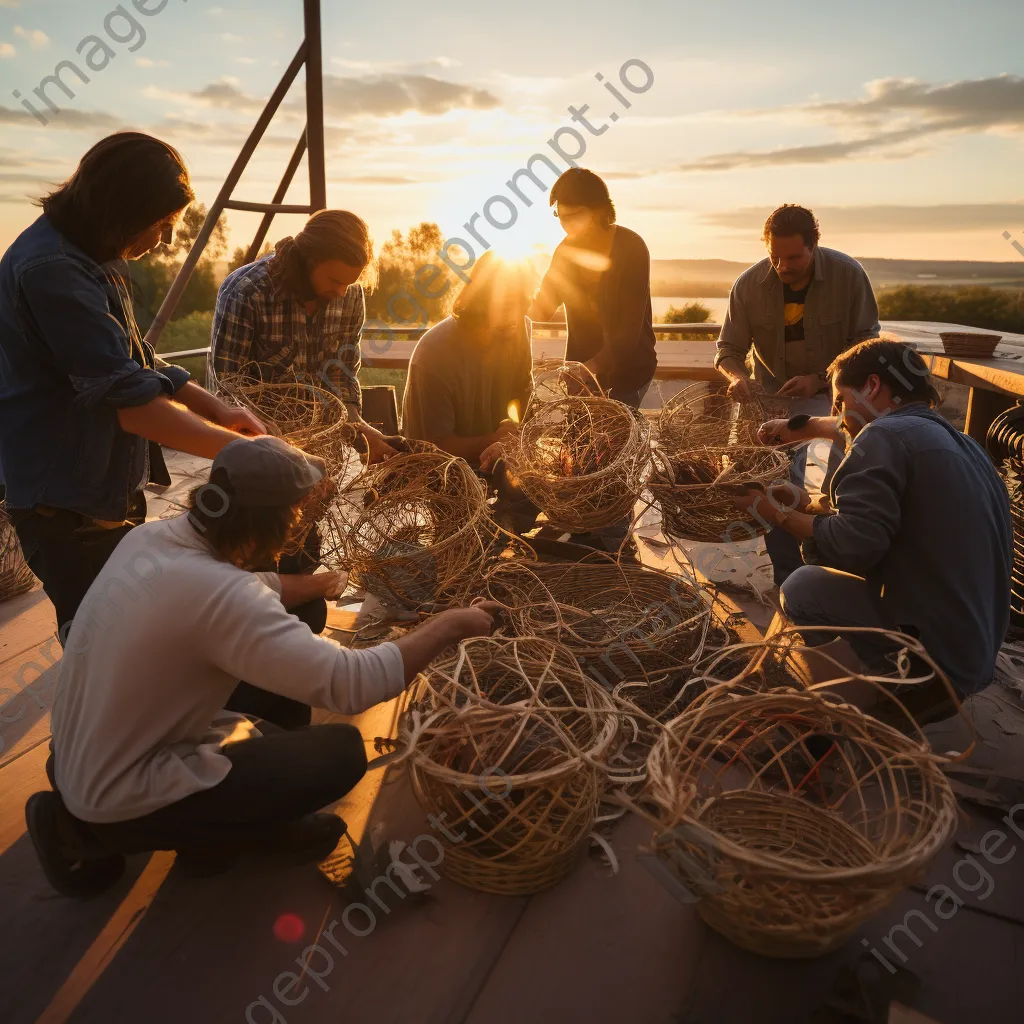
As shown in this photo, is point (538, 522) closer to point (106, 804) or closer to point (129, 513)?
point (129, 513)

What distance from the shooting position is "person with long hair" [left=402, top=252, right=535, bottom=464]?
9.54ft

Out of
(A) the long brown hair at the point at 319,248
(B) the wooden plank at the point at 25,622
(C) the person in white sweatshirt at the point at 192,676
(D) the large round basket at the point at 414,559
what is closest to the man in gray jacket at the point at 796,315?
(D) the large round basket at the point at 414,559

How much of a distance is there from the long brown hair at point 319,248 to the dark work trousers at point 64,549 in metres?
1.03

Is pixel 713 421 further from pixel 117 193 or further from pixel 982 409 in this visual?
pixel 117 193

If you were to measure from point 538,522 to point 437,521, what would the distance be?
101cm

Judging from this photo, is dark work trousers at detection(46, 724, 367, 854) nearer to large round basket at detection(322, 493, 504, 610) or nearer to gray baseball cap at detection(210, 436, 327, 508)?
gray baseball cap at detection(210, 436, 327, 508)

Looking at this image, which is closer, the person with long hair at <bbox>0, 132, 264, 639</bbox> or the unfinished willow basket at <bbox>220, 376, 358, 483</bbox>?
the person with long hair at <bbox>0, 132, 264, 639</bbox>

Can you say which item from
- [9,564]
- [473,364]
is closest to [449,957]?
[473,364]

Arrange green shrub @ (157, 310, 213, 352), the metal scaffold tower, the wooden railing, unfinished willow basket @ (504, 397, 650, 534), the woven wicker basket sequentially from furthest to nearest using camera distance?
green shrub @ (157, 310, 213, 352) → the wooden railing → the metal scaffold tower → the woven wicker basket → unfinished willow basket @ (504, 397, 650, 534)

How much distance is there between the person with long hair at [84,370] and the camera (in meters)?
1.59

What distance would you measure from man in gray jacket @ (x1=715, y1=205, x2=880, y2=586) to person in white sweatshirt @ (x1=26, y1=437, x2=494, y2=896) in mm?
2217

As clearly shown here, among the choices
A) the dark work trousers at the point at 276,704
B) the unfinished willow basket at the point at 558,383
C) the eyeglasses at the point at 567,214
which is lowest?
the dark work trousers at the point at 276,704

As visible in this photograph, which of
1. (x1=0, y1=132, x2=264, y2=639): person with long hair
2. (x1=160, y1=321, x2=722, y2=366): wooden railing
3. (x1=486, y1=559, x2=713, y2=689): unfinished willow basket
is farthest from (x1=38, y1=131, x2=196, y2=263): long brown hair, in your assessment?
(x1=160, y1=321, x2=722, y2=366): wooden railing

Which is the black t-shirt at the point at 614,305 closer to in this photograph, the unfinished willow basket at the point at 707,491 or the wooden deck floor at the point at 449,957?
the unfinished willow basket at the point at 707,491
